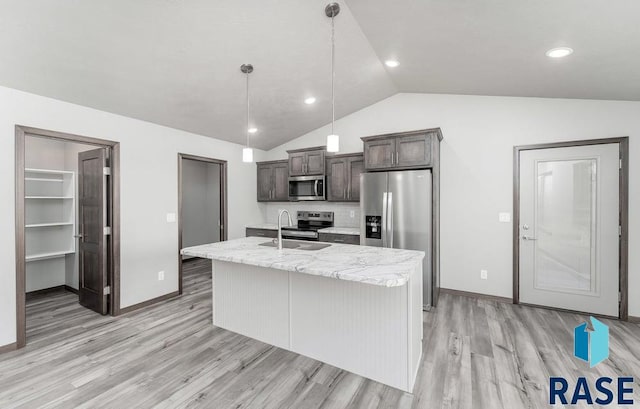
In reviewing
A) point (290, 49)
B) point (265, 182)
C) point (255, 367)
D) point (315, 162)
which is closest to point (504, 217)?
point (315, 162)

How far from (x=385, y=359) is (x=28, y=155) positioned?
17.1 ft

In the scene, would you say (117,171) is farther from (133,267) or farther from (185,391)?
(185,391)

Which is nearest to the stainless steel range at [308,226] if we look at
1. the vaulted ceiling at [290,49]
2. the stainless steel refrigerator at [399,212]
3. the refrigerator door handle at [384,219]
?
the stainless steel refrigerator at [399,212]

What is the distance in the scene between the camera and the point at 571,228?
3.44m

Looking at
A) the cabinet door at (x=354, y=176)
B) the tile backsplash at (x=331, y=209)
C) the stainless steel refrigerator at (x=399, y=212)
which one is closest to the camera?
the stainless steel refrigerator at (x=399, y=212)

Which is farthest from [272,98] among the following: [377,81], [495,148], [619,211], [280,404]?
[619,211]

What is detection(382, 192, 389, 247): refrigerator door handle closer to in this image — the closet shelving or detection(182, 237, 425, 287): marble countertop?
detection(182, 237, 425, 287): marble countertop

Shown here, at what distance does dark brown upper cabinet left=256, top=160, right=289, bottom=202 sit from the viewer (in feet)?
17.5

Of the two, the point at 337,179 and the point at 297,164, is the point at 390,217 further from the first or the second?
the point at 297,164

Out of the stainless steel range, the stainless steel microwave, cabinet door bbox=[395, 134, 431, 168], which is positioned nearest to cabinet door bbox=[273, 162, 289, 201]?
the stainless steel microwave

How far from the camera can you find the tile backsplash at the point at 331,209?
→ 16.3 feet

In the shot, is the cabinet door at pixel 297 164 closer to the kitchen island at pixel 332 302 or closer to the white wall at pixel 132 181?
the white wall at pixel 132 181

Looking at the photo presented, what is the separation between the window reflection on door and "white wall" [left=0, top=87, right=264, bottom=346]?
185 inches

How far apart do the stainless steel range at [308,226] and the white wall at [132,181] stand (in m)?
1.72
